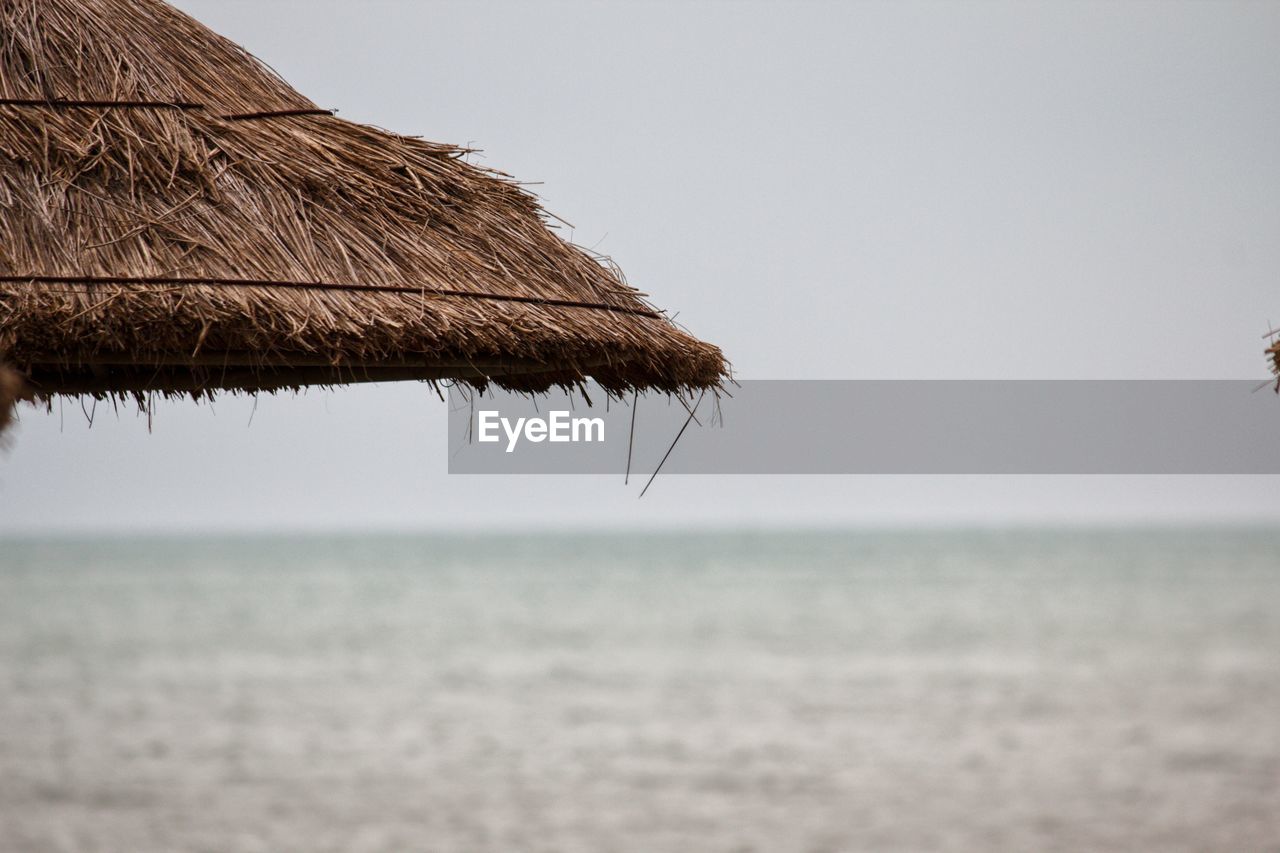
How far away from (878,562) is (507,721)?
1802 cm

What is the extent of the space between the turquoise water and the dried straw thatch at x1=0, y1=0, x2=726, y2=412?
441cm

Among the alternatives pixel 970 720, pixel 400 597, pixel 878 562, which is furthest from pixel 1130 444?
pixel 970 720

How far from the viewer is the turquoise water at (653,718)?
663 centimetres

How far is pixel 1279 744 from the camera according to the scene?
8.18 metres

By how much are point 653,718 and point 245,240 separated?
319 inches

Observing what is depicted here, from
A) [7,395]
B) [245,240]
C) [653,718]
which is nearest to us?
[7,395]

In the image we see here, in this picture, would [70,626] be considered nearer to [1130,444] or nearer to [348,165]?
[1130,444]

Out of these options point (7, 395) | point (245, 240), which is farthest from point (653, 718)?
point (7, 395)

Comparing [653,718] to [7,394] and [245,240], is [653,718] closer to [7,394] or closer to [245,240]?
[245,240]

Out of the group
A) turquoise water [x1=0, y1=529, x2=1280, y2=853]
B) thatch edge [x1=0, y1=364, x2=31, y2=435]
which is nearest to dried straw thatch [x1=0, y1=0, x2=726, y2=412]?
thatch edge [x1=0, y1=364, x2=31, y2=435]

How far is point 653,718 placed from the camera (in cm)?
972

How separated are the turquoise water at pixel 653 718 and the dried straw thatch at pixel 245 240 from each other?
441 centimetres

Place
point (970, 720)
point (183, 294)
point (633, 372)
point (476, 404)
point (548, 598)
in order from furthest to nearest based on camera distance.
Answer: point (548, 598), point (970, 720), point (476, 404), point (633, 372), point (183, 294)

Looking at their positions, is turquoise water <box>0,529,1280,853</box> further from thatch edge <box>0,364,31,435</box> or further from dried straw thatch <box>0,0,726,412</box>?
thatch edge <box>0,364,31,435</box>
